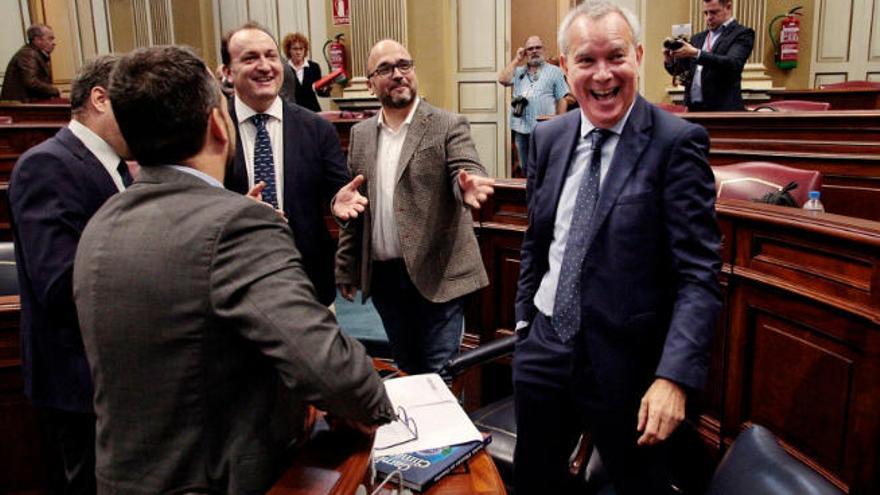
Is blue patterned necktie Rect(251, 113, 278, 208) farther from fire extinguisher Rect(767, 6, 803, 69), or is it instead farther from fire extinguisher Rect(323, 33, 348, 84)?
fire extinguisher Rect(767, 6, 803, 69)

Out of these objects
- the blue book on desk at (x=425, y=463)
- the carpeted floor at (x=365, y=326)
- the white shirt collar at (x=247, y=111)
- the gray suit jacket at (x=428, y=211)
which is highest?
the white shirt collar at (x=247, y=111)

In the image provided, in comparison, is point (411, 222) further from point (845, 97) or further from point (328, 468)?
point (845, 97)

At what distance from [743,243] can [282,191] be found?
132 cm

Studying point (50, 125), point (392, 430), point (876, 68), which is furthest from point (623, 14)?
point (876, 68)

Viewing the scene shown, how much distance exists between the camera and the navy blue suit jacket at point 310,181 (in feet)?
6.47

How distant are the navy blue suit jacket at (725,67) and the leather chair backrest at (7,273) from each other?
148 inches

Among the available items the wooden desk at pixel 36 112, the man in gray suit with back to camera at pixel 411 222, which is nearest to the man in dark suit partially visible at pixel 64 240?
the man in gray suit with back to camera at pixel 411 222

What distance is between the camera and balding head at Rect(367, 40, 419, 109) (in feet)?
6.70

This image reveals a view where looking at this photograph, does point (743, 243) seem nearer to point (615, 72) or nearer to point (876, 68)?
point (615, 72)

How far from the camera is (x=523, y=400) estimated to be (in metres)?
1.45

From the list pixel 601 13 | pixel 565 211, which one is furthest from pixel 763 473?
pixel 601 13

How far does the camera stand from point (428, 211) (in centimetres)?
208

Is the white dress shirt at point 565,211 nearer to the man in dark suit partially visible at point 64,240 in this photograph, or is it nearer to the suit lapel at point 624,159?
the suit lapel at point 624,159

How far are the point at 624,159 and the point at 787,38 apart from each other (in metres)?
6.07
